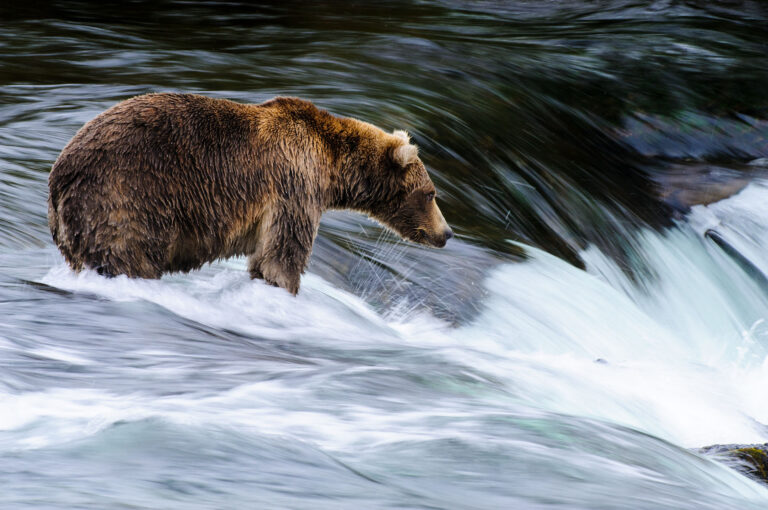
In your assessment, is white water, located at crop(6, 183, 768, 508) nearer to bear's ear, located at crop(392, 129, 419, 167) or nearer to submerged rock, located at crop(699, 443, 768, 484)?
submerged rock, located at crop(699, 443, 768, 484)

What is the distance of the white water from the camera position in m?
3.95

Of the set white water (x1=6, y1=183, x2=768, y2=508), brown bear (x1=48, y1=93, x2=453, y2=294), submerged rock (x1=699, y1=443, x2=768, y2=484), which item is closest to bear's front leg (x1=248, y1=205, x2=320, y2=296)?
brown bear (x1=48, y1=93, x2=453, y2=294)

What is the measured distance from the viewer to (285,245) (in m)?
5.41

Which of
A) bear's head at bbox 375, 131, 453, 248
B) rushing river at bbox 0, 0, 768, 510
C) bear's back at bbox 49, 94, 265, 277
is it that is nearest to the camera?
rushing river at bbox 0, 0, 768, 510

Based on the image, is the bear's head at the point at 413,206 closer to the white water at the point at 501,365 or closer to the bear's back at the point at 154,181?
the white water at the point at 501,365

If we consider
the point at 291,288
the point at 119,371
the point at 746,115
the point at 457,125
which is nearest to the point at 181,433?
the point at 119,371

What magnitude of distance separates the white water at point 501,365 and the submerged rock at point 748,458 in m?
0.12

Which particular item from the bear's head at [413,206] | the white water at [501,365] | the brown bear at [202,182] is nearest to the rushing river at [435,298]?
the white water at [501,365]

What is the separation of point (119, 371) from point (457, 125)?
6.18 meters

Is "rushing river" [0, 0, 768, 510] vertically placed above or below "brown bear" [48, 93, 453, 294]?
below

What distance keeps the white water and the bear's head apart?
0.48m

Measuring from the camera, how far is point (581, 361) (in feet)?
21.5

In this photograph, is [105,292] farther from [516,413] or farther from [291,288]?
[516,413]

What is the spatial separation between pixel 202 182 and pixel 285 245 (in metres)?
0.56
